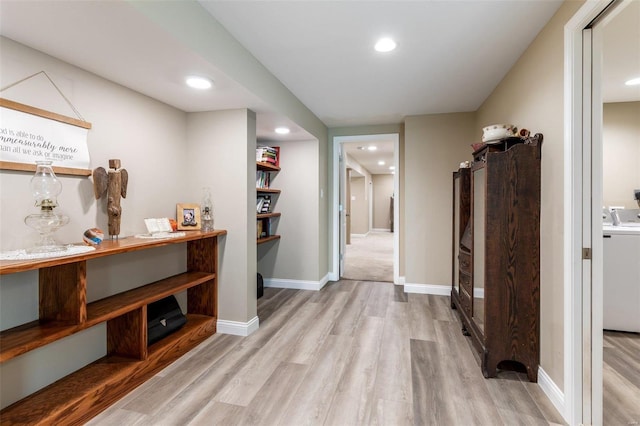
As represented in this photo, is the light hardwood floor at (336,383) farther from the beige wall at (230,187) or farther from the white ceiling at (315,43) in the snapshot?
the white ceiling at (315,43)

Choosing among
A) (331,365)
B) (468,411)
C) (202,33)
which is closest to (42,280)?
(202,33)

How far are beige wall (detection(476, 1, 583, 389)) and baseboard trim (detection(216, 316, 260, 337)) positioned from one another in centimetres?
218

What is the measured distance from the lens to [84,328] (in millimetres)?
1540

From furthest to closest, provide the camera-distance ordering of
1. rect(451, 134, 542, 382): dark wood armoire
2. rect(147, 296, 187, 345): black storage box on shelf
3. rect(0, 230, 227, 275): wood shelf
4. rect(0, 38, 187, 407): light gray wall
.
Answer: rect(147, 296, 187, 345): black storage box on shelf, rect(451, 134, 542, 382): dark wood armoire, rect(0, 38, 187, 407): light gray wall, rect(0, 230, 227, 275): wood shelf

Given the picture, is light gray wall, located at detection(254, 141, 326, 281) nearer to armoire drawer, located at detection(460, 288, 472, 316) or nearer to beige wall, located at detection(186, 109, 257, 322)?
beige wall, located at detection(186, 109, 257, 322)

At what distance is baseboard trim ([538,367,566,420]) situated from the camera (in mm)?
1610

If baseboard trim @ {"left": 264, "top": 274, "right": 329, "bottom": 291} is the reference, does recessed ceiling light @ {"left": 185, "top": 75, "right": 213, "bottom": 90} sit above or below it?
above

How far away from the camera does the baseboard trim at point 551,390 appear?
1.61m

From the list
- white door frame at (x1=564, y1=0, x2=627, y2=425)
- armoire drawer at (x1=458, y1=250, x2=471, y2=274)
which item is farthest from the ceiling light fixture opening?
armoire drawer at (x1=458, y1=250, x2=471, y2=274)

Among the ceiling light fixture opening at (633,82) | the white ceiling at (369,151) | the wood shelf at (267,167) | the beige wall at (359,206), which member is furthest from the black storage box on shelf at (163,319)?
the beige wall at (359,206)

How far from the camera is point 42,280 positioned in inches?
63.6

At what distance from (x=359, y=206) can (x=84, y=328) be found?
32.2 ft

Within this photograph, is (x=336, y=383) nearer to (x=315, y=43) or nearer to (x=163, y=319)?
(x=163, y=319)

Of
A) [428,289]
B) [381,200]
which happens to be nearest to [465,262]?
[428,289]
